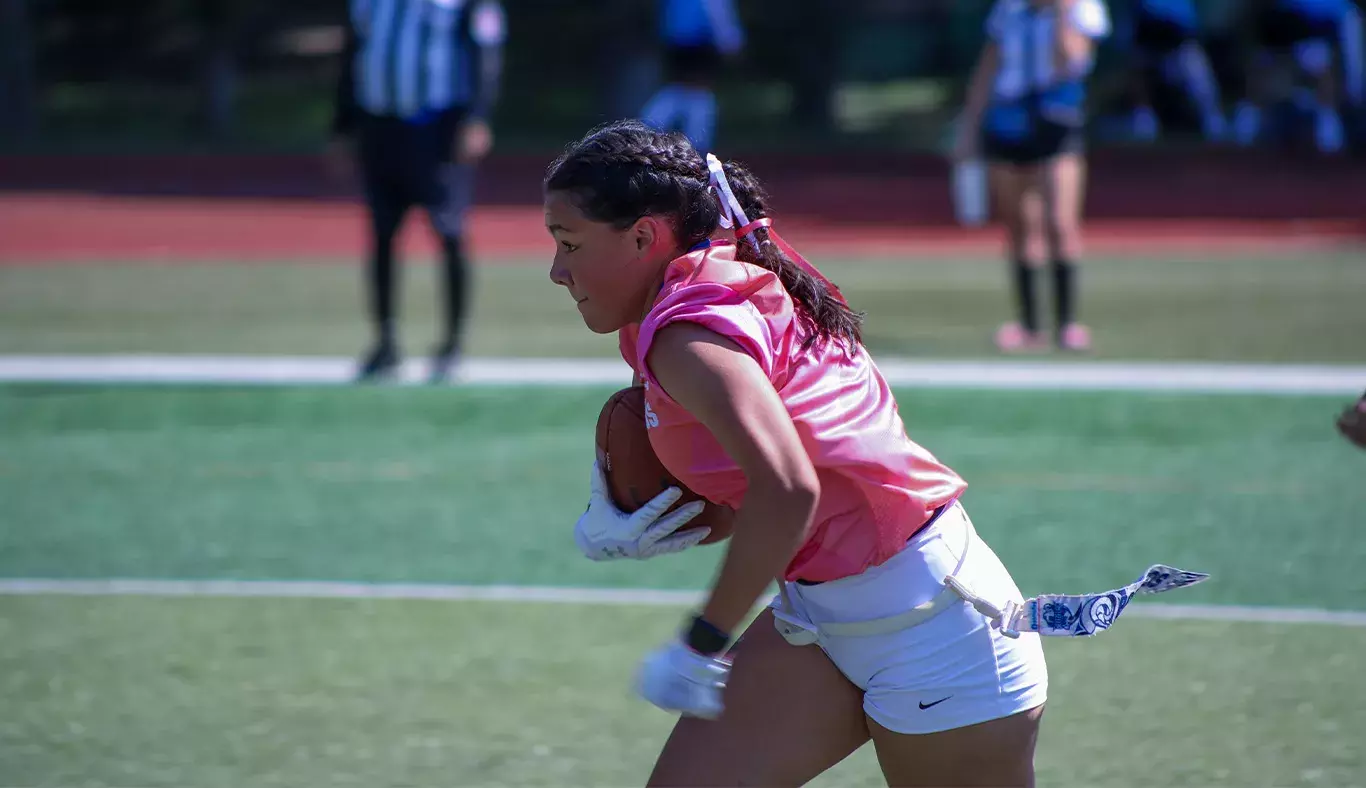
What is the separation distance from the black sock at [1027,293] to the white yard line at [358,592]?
5409 millimetres

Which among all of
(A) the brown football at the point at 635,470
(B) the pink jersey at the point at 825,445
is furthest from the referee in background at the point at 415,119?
(B) the pink jersey at the point at 825,445

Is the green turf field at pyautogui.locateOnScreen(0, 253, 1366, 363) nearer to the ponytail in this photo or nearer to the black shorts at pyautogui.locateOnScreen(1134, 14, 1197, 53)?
the ponytail

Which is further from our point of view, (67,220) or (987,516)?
(67,220)

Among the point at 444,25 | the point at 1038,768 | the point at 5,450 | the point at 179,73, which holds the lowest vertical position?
the point at 179,73

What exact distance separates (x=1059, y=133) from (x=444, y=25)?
370 centimetres

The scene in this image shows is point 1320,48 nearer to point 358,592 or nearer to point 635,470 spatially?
point 358,592

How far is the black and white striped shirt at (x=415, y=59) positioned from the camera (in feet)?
35.2

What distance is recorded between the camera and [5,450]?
9281 mm

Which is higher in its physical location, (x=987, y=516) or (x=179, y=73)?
(x=987, y=516)

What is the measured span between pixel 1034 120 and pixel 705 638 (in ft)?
28.7

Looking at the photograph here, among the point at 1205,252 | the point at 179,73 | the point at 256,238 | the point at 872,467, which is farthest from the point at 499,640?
the point at 179,73

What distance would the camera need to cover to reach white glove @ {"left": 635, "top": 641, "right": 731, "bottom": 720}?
2891 millimetres

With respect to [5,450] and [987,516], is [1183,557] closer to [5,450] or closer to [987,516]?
[987,516]

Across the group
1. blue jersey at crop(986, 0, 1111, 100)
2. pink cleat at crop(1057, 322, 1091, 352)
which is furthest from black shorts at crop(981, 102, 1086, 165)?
pink cleat at crop(1057, 322, 1091, 352)
